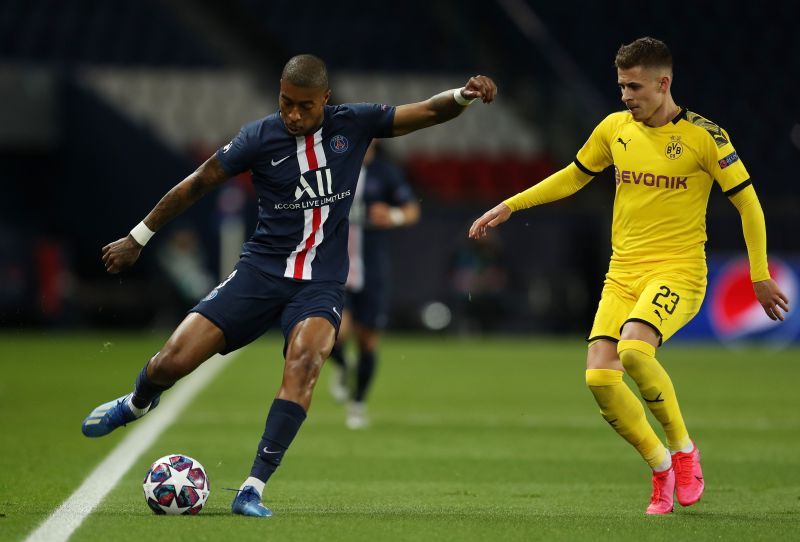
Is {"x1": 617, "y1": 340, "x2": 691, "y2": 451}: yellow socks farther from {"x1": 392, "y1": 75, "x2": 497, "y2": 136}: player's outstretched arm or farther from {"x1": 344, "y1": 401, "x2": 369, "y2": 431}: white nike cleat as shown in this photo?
{"x1": 344, "y1": 401, "x2": 369, "y2": 431}: white nike cleat

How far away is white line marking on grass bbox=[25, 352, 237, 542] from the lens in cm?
530

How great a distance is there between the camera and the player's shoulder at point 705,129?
5.98 metres

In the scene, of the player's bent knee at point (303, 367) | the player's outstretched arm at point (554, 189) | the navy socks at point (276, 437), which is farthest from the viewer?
the player's outstretched arm at point (554, 189)

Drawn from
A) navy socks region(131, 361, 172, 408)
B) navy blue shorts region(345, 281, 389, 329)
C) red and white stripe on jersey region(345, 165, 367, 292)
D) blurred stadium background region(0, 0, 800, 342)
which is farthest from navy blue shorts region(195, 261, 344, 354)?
blurred stadium background region(0, 0, 800, 342)

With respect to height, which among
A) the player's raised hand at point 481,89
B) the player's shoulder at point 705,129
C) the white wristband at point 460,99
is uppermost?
the player's raised hand at point 481,89

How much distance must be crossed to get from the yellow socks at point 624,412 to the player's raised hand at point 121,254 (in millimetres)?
2136

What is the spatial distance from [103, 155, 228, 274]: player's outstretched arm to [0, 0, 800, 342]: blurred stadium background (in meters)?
14.4

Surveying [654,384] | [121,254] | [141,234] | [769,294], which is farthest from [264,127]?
[769,294]

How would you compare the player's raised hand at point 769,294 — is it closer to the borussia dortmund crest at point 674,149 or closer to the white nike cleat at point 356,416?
the borussia dortmund crest at point 674,149

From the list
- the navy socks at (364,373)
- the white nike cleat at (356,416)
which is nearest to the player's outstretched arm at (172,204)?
the white nike cleat at (356,416)

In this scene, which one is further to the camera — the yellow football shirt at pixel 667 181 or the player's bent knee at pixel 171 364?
the yellow football shirt at pixel 667 181

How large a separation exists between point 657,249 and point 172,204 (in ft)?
7.21

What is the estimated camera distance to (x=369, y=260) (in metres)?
10.5

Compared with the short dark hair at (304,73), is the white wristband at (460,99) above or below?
below
